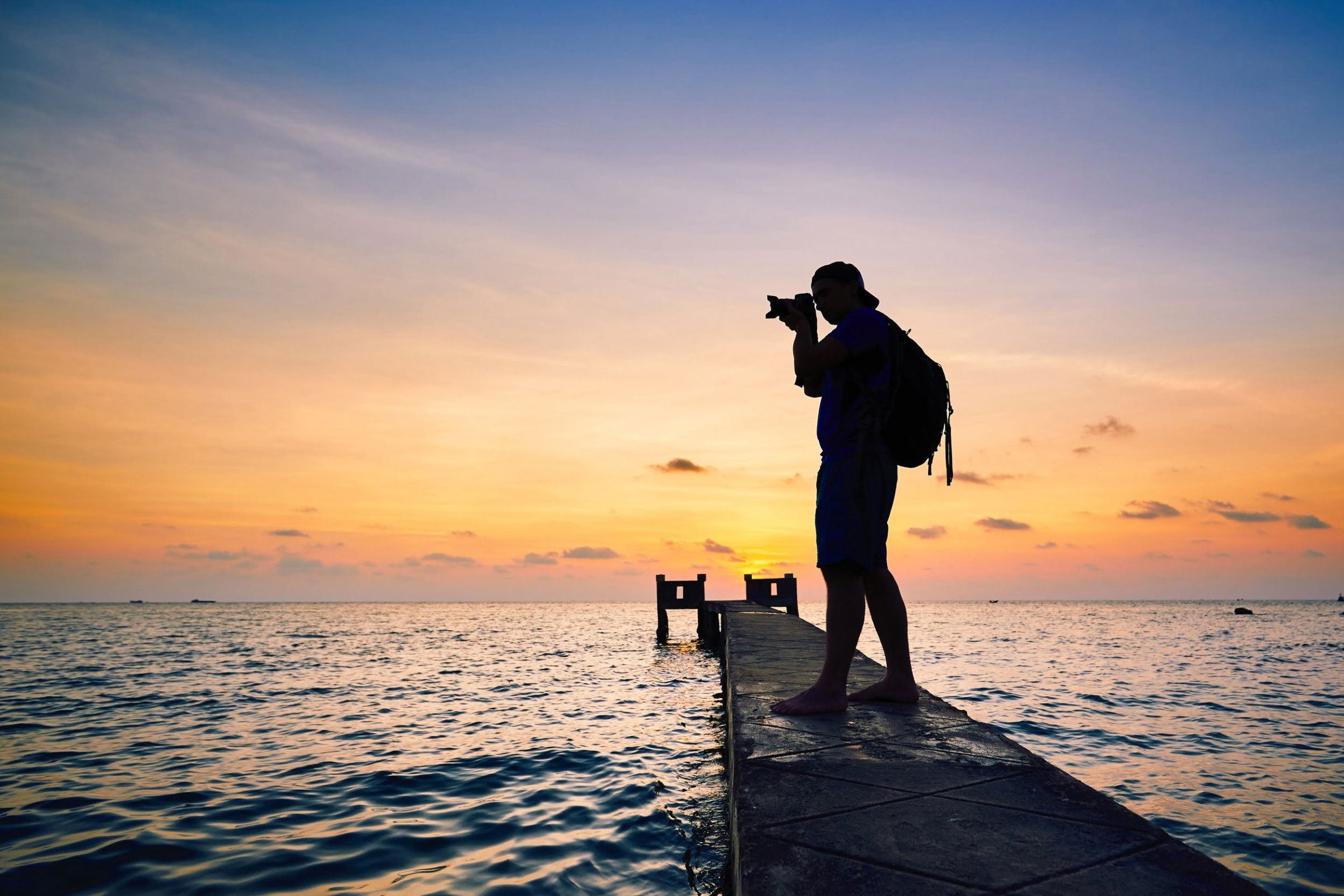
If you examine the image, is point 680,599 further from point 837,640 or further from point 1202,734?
point 837,640

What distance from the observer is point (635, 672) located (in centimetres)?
1619

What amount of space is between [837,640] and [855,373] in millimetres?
1301

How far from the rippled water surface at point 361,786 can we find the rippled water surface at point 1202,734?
12.6ft

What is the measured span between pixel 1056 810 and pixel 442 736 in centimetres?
772

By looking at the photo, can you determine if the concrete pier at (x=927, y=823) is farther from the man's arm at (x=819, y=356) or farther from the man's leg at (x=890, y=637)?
the man's arm at (x=819, y=356)

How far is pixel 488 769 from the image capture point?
22.2 feet

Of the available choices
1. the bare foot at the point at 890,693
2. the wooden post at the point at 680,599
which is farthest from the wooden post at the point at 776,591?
the bare foot at the point at 890,693

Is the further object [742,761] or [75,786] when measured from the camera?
[75,786]

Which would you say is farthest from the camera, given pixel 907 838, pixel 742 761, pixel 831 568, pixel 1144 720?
pixel 1144 720

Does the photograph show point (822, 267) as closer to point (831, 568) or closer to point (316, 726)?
point (831, 568)

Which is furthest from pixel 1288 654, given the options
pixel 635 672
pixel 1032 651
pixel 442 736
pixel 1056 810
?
pixel 1056 810

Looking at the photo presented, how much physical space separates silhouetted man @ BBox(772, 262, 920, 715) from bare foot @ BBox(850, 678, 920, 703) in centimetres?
39

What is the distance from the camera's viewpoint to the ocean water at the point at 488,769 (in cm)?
439

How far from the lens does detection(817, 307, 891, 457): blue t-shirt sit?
3389 millimetres
